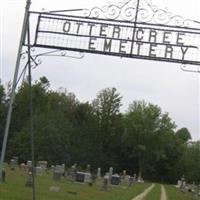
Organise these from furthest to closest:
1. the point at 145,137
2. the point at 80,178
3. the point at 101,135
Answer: the point at 145,137 → the point at 101,135 → the point at 80,178

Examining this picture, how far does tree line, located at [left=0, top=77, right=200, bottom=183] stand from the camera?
211 ft

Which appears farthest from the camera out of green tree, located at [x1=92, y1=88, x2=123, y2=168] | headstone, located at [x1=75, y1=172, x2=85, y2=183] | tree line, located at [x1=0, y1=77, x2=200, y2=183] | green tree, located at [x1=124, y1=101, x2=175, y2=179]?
green tree, located at [x1=124, y1=101, x2=175, y2=179]

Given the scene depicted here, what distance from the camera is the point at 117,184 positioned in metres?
39.6

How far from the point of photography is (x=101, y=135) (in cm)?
7925

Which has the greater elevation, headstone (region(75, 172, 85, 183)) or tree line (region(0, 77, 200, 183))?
tree line (region(0, 77, 200, 183))

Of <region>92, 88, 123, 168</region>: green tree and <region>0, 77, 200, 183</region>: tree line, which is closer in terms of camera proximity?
<region>0, 77, 200, 183</region>: tree line

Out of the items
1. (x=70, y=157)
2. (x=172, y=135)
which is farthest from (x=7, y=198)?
(x=172, y=135)

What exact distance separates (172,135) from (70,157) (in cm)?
2701

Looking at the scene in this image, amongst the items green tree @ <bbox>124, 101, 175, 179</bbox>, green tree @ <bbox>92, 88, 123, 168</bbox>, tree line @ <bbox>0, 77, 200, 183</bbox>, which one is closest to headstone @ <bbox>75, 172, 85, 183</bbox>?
tree line @ <bbox>0, 77, 200, 183</bbox>

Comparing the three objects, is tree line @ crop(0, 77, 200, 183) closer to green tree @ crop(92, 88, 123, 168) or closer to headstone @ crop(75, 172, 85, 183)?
green tree @ crop(92, 88, 123, 168)

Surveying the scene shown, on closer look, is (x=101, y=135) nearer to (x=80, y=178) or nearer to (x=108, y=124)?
(x=108, y=124)

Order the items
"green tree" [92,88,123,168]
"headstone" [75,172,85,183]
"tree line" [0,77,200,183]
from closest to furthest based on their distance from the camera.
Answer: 1. "headstone" [75,172,85,183]
2. "tree line" [0,77,200,183]
3. "green tree" [92,88,123,168]

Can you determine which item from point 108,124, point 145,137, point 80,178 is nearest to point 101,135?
point 108,124

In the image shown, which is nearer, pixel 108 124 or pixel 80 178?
pixel 80 178
